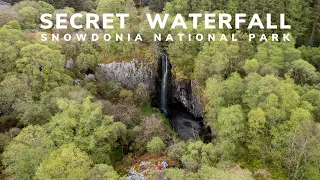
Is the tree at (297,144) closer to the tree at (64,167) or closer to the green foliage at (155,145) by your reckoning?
the green foliage at (155,145)

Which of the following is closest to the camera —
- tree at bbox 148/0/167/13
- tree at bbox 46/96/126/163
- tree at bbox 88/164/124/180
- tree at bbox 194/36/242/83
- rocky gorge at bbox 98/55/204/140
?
tree at bbox 88/164/124/180

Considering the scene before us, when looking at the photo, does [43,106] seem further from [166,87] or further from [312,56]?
[312,56]

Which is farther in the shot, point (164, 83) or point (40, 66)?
point (164, 83)

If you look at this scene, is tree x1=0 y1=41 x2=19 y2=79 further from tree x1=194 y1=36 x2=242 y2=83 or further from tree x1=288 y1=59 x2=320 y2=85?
tree x1=288 y1=59 x2=320 y2=85

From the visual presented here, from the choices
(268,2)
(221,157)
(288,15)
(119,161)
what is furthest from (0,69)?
(288,15)

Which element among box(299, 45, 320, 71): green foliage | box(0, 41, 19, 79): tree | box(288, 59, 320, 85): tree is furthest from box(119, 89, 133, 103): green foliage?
box(299, 45, 320, 71): green foliage

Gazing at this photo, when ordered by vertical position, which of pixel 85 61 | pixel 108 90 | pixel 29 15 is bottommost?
pixel 108 90

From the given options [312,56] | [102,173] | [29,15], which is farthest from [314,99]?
[29,15]

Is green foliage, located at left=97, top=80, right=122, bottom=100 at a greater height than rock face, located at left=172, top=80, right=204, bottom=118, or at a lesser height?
greater
